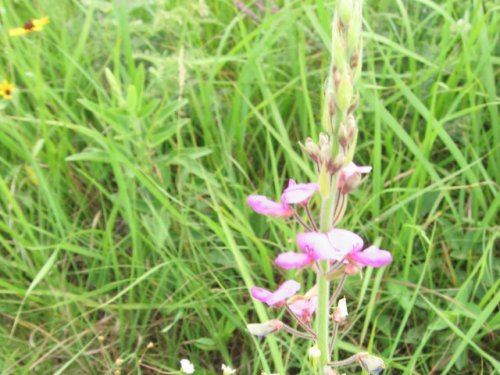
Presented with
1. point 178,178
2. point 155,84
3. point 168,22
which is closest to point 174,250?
point 178,178

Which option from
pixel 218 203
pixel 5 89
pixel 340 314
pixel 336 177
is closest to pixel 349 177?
pixel 336 177

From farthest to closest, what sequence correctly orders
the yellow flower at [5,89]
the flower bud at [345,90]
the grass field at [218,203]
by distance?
the yellow flower at [5,89] < the grass field at [218,203] < the flower bud at [345,90]

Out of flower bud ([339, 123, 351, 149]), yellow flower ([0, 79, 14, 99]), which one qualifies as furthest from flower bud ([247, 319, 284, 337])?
yellow flower ([0, 79, 14, 99])

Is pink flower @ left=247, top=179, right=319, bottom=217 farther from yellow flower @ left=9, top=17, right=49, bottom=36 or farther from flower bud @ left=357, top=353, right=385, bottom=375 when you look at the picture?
yellow flower @ left=9, top=17, right=49, bottom=36

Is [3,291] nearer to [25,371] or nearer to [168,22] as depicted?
[25,371]

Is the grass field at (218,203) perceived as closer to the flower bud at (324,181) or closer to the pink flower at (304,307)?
the pink flower at (304,307)

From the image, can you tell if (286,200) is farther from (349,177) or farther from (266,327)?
(266,327)

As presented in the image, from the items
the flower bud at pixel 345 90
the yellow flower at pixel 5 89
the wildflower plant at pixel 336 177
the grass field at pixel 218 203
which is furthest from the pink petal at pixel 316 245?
the yellow flower at pixel 5 89
